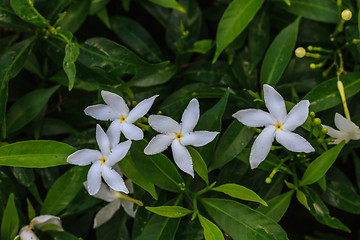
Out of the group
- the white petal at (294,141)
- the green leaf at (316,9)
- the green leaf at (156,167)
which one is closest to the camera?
the white petal at (294,141)

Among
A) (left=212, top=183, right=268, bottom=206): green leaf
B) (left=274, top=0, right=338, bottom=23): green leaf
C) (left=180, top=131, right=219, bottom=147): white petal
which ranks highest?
(left=274, top=0, right=338, bottom=23): green leaf

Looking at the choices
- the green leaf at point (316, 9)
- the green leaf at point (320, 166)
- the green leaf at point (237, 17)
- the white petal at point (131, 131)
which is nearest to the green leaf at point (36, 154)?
the white petal at point (131, 131)

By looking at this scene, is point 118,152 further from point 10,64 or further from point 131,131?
point 10,64

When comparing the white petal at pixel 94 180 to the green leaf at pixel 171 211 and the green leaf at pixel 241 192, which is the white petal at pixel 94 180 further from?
the green leaf at pixel 241 192

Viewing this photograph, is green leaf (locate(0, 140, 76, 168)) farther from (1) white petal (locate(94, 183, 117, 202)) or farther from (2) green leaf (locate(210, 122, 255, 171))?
(2) green leaf (locate(210, 122, 255, 171))

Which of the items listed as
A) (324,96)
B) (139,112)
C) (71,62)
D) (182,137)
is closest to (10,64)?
(71,62)

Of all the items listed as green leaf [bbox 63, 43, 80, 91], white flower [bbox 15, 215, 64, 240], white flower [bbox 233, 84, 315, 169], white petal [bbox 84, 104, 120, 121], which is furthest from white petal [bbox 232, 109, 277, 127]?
white flower [bbox 15, 215, 64, 240]
